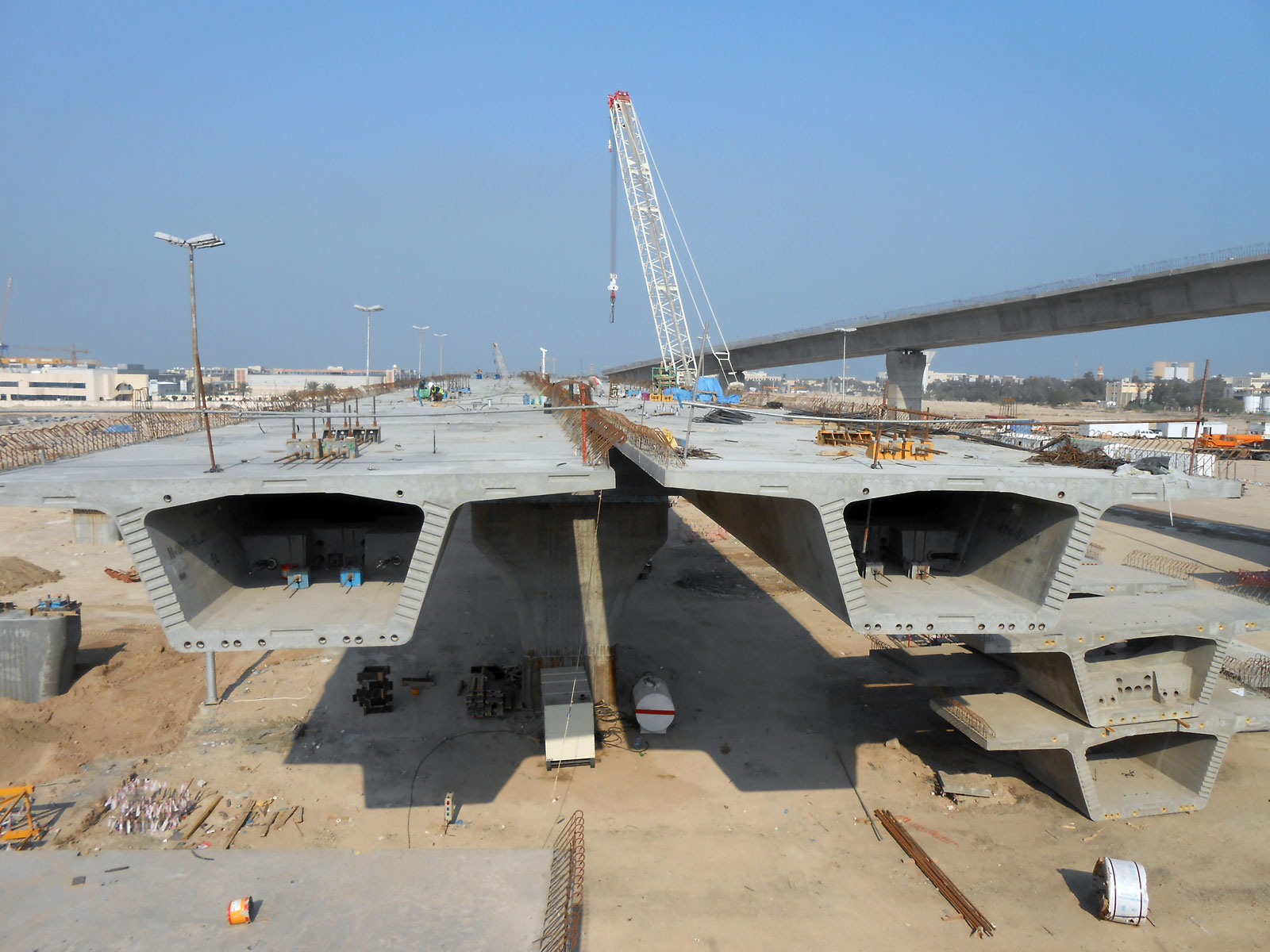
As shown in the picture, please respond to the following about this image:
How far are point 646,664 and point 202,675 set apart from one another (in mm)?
18596

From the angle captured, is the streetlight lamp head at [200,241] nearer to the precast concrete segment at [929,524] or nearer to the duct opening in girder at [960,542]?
the precast concrete segment at [929,524]

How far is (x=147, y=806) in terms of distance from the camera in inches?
821

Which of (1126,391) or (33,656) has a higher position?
(1126,391)

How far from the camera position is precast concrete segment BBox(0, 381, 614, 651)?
44.6ft

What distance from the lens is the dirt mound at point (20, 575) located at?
40594 mm

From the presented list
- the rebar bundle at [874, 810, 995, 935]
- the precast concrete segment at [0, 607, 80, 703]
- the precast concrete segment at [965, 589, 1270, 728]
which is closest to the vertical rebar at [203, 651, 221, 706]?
the precast concrete segment at [0, 607, 80, 703]

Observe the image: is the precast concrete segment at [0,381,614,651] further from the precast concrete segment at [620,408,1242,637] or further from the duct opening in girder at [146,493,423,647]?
the precast concrete segment at [620,408,1242,637]

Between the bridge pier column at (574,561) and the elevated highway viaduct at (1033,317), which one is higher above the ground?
the elevated highway viaduct at (1033,317)

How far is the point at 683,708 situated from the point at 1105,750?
14.6 metres

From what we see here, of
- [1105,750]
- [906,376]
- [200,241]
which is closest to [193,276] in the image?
[200,241]

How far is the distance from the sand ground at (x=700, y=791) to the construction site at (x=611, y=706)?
125 mm

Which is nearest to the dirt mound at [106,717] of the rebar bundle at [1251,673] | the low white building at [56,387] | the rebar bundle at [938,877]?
the rebar bundle at [938,877]

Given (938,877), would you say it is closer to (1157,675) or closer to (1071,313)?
(1157,675)

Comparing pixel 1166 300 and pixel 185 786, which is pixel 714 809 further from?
pixel 1166 300
